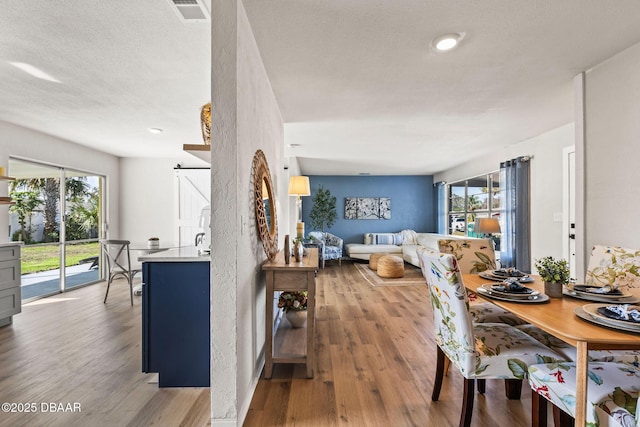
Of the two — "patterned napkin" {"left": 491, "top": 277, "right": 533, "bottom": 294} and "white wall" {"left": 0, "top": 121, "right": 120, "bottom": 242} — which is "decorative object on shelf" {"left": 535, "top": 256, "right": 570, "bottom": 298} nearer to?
"patterned napkin" {"left": 491, "top": 277, "right": 533, "bottom": 294}

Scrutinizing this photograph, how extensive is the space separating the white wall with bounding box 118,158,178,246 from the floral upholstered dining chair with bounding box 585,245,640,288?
6152mm

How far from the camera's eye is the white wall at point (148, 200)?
6.05 metres

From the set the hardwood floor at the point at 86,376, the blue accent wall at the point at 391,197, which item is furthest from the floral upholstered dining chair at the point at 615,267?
the blue accent wall at the point at 391,197

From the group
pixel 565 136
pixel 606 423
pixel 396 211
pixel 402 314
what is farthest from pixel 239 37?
pixel 396 211

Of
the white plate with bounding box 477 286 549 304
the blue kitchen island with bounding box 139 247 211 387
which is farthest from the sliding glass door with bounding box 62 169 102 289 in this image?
the white plate with bounding box 477 286 549 304

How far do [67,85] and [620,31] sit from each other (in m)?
4.36

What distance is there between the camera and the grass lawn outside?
4320 mm

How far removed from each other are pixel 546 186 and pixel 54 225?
7.25 m

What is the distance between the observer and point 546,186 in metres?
4.19

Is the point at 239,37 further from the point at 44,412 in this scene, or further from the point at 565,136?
the point at 565,136

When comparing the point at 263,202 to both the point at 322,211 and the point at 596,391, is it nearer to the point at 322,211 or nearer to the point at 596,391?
the point at 596,391

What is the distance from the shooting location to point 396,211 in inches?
332

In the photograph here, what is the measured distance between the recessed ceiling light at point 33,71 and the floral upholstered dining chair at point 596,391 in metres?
3.99

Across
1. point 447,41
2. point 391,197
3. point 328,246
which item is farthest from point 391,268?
point 447,41
